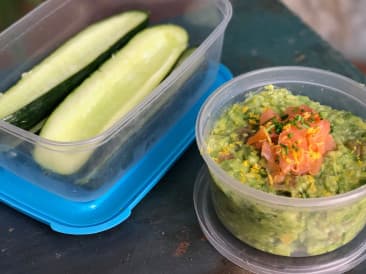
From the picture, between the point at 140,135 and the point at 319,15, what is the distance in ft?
4.21

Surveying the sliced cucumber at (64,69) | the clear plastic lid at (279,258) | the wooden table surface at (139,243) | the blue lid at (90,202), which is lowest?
the clear plastic lid at (279,258)

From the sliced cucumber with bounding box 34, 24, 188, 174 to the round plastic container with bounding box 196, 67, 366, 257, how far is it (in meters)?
0.16

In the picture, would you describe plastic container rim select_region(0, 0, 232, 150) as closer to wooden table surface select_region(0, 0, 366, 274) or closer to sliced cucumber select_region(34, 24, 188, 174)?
sliced cucumber select_region(34, 24, 188, 174)

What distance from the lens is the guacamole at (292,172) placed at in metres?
0.75

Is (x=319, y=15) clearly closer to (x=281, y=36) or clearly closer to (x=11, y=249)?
(x=281, y=36)

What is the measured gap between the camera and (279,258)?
2.72 ft

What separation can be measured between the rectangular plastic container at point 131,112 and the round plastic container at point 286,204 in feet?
0.37

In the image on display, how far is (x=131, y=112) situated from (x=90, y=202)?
166mm

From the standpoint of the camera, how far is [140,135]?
918mm

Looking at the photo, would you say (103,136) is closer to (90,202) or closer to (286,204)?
(90,202)

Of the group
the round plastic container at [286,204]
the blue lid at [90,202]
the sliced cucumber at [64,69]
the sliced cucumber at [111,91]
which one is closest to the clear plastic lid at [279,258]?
the round plastic container at [286,204]

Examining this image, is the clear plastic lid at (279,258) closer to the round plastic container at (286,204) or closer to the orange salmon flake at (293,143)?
the round plastic container at (286,204)

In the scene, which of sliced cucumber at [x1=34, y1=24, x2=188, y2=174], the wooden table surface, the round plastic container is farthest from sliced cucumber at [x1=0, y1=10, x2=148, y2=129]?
the round plastic container

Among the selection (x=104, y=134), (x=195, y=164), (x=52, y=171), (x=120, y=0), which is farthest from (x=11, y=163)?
(x=120, y=0)
